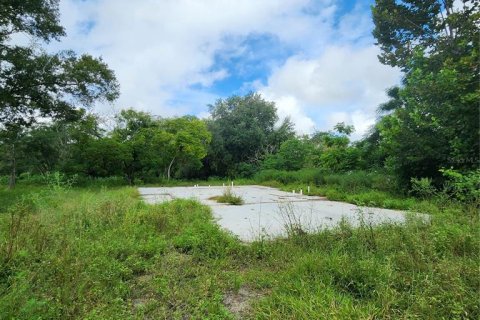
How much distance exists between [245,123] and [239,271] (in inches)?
735

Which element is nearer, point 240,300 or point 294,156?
point 240,300

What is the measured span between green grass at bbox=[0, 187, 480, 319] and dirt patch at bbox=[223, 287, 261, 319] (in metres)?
0.02

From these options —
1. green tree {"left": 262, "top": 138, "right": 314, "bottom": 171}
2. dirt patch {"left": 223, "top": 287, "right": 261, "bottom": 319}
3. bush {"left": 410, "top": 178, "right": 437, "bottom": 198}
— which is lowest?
dirt patch {"left": 223, "top": 287, "right": 261, "bottom": 319}

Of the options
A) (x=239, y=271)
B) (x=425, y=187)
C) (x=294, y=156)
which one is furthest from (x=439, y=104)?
(x=294, y=156)

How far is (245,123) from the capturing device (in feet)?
68.1

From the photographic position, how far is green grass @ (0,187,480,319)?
5.74 feet

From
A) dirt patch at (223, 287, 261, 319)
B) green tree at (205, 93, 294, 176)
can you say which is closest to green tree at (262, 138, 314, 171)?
green tree at (205, 93, 294, 176)

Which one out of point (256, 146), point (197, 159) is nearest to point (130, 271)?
point (197, 159)

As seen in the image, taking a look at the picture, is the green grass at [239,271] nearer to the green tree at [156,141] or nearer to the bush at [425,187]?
the bush at [425,187]

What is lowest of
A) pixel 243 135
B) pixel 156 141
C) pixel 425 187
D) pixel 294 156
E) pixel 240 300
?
pixel 240 300

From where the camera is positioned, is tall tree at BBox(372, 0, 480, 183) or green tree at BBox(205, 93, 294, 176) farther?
green tree at BBox(205, 93, 294, 176)

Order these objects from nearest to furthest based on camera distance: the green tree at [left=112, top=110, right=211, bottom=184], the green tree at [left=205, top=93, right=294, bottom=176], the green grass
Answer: the green grass
the green tree at [left=112, top=110, right=211, bottom=184]
the green tree at [left=205, top=93, right=294, bottom=176]

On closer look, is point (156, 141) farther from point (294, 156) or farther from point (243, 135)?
point (294, 156)

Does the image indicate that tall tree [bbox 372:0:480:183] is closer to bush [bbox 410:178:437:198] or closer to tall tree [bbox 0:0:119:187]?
bush [bbox 410:178:437:198]
